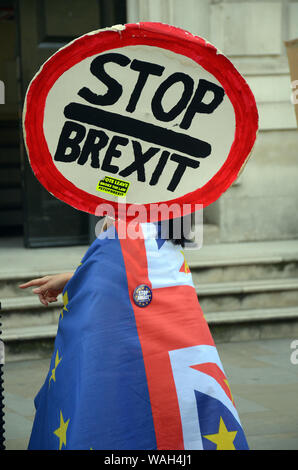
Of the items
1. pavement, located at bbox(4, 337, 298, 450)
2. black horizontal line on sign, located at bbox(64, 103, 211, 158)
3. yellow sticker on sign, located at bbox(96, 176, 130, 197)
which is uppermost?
black horizontal line on sign, located at bbox(64, 103, 211, 158)

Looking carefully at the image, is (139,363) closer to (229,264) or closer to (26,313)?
(26,313)

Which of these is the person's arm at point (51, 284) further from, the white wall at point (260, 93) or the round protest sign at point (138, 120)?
the white wall at point (260, 93)

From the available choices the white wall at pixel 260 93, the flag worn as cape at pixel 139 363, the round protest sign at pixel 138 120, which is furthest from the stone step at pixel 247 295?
the round protest sign at pixel 138 120

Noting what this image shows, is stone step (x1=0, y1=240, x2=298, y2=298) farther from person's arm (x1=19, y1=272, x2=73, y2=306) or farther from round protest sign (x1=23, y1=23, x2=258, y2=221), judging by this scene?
round protest sign (x1=23, y1=23, x2=258, y2=221)

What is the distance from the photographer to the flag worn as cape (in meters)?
2.60

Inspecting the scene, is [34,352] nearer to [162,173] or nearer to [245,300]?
[245,300]

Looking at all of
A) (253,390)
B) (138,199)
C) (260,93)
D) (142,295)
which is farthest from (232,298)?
(138,199)

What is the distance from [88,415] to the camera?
2.59m

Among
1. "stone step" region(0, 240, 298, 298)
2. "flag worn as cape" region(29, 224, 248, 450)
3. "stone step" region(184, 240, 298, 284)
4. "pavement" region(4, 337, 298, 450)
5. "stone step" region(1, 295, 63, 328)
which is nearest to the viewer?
"flag worn as cape" region(29, 224, 248, 450)

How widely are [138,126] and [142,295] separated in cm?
57

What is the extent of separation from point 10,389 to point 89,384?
256 cm

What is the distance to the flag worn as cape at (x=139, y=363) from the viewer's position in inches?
102

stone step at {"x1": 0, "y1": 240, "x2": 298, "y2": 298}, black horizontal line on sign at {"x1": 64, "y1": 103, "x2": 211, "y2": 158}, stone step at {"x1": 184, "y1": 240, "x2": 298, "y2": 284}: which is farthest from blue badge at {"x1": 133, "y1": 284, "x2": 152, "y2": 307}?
stone step at {"x1": 184, "y1": 240, "x2": 298, "y2": 284}

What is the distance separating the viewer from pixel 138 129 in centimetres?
246
